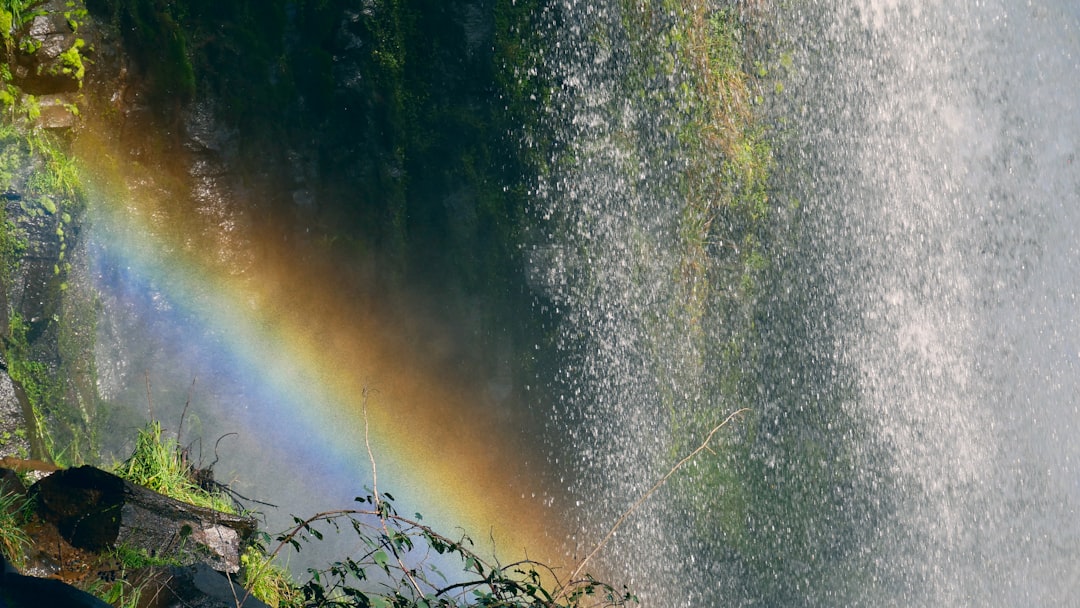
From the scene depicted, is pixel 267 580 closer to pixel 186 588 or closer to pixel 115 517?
pixel 115 517

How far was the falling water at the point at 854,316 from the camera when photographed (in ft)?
17.3

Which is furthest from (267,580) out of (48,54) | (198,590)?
(48,54)

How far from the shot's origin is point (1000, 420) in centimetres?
694

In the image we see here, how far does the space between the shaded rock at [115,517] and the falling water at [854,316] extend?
7.60 ft

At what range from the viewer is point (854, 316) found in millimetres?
6090

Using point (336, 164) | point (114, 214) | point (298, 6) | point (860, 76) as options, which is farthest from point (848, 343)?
point (114, 214)

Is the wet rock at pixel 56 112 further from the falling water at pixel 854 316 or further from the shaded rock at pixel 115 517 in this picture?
the falling water at pixel 854 316

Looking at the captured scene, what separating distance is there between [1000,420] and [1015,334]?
2.07 ft

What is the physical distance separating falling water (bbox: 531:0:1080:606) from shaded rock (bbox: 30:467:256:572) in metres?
2.32

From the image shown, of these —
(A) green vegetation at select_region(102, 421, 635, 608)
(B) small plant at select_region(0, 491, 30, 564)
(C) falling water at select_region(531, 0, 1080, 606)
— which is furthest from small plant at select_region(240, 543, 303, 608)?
(C) falling water at select_region(531, 0, 1080, 606)

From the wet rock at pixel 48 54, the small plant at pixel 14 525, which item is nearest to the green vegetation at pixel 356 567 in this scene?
the small plant at pixel 14 525

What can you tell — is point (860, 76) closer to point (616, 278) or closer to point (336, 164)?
point (616, 278)

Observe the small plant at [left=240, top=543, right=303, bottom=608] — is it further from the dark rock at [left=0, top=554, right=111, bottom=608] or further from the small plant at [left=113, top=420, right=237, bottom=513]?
the dark rock at [left=0, top=554, right=111, bottom=608]

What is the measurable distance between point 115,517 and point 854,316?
4.45 meters
